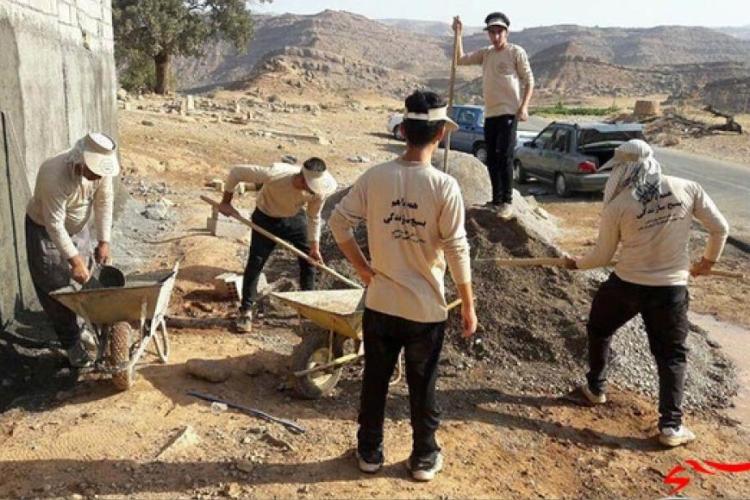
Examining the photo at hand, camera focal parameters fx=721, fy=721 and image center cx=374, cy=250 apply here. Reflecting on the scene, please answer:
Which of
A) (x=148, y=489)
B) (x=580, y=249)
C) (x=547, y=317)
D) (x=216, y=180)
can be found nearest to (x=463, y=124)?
(x=216, y=180)

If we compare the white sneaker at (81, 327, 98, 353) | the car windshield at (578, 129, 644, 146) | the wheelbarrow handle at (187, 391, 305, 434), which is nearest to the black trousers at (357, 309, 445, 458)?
the wheelbarrow handle at (187, 391, 305, 434)

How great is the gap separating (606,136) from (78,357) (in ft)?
39.9

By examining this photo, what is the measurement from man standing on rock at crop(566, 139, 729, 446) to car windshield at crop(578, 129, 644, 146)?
1032cm

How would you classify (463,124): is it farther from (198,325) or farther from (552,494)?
(552,494)

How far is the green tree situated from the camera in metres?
26.5

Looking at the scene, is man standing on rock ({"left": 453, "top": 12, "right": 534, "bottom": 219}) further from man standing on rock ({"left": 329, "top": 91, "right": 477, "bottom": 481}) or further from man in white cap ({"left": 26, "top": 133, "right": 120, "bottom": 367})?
man in white cap ({"left": 26, "top": 133, "right": 120, "bottom": 367})

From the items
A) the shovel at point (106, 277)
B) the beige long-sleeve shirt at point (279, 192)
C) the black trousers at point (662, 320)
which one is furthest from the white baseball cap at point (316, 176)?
the black trousers at point (662, 320)

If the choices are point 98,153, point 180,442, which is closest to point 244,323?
point 180,442

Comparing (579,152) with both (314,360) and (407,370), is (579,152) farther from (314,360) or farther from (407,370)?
(407,370)

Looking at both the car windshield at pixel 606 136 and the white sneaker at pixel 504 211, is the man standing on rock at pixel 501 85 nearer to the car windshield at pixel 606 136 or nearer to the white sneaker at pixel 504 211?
the white sneaker at pixel 504 211

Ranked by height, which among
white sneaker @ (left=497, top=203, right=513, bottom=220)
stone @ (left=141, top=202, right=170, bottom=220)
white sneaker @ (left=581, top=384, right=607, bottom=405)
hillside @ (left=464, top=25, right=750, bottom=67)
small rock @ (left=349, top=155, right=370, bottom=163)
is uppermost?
hillside @ (left=464, top=25, right=750, bottom=67)

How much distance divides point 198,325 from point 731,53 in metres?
127

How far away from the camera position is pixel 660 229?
15.0 feet

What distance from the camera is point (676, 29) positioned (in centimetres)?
13712
